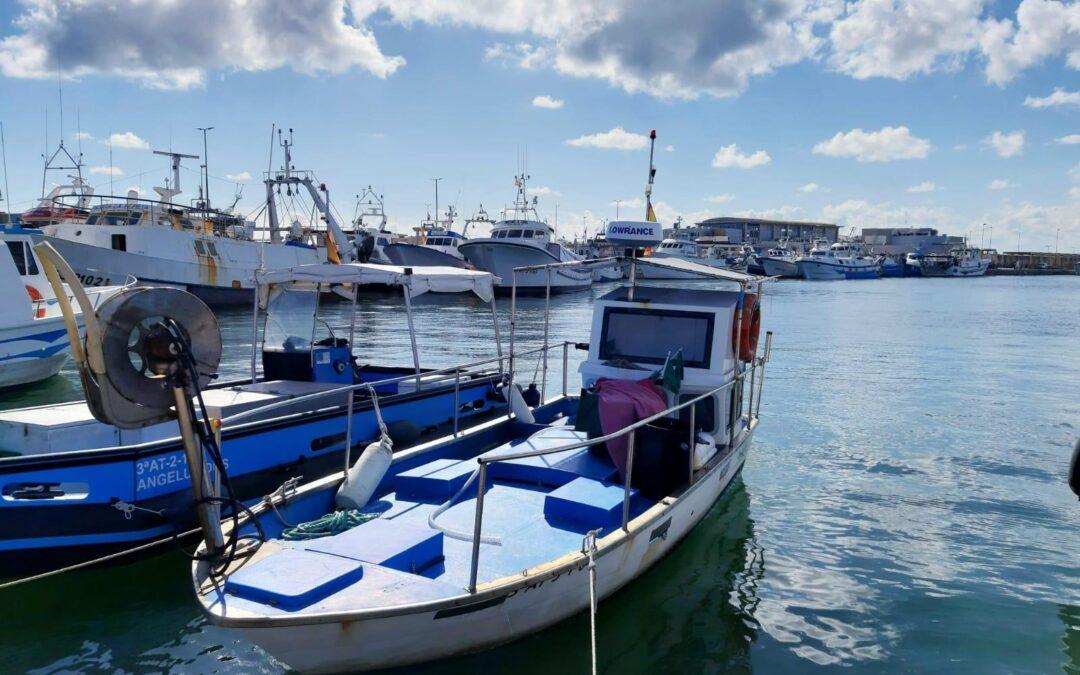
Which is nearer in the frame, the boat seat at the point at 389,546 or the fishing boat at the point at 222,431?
the boat seat at the point at 389,546

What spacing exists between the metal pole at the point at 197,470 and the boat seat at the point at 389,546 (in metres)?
0.73

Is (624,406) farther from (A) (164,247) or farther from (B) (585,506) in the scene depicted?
(A) (164,247)

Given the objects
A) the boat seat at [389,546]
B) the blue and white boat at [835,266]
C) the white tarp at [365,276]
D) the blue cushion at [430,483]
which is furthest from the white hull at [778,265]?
the boat seat at [389,546]

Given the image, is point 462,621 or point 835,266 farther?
point 835,266

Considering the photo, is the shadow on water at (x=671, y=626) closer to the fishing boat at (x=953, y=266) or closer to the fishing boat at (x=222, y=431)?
the fishing boat at (x=222, y=431)

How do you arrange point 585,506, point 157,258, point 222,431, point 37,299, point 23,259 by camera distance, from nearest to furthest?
point 585,506, point 222,431, point 23,259, point 37,299, point 157,258

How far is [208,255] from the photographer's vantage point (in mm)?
35406

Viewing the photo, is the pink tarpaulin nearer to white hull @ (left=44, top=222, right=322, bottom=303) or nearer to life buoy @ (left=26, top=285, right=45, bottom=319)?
life buoy @ (left=26, top=285, right=45, bottom=319)

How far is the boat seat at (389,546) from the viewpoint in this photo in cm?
538

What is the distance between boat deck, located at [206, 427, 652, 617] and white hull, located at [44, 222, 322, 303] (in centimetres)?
2512

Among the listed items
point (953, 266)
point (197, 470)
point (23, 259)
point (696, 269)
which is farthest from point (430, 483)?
point (953, 266)

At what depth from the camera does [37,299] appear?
1805 cm

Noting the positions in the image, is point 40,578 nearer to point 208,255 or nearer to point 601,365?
point 601,365

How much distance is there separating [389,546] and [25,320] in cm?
1515
